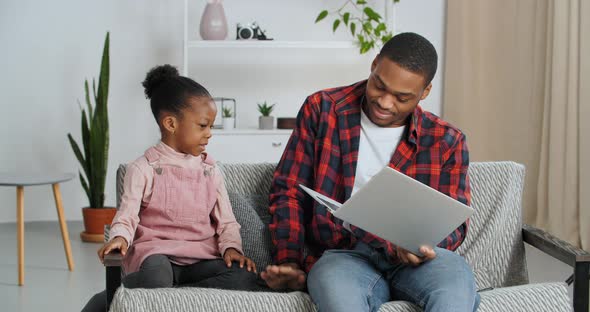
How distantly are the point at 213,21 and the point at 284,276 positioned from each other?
2.76 meters

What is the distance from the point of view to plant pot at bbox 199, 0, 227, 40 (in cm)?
447

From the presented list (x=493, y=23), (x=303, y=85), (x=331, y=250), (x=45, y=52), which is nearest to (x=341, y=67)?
(x=303, y=85)

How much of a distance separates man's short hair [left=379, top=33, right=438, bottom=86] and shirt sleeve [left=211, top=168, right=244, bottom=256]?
578mm

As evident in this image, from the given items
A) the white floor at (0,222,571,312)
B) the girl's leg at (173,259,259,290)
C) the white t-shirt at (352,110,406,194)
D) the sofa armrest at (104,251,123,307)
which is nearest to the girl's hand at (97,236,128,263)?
the sofa armrest at (104,251,123,307)

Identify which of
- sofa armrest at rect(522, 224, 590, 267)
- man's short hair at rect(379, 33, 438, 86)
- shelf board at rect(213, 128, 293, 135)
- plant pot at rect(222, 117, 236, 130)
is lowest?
sofa armrest at rect(522, 224, 590, 267)

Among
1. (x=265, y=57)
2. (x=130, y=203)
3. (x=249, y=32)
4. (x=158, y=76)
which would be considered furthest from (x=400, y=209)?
→ (x=265, y=57)

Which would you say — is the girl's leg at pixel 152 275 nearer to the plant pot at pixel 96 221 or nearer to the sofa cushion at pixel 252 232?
the sofa cushion at pixel 252 232

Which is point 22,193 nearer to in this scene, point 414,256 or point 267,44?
point 267,44

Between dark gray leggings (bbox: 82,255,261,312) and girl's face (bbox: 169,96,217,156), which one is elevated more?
girl's face (bbox: 169,96,217,156)

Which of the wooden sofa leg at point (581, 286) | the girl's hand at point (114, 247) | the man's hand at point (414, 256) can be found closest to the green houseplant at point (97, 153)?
the girl's hand at point (114, 247)

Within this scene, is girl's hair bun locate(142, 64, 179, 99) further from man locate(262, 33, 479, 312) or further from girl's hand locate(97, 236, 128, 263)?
girl's hand locate(97, 236, 128, 263)

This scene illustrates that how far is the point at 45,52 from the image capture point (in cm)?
469

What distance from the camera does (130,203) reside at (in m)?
2.06

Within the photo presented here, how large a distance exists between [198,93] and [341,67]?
2.72 metres
